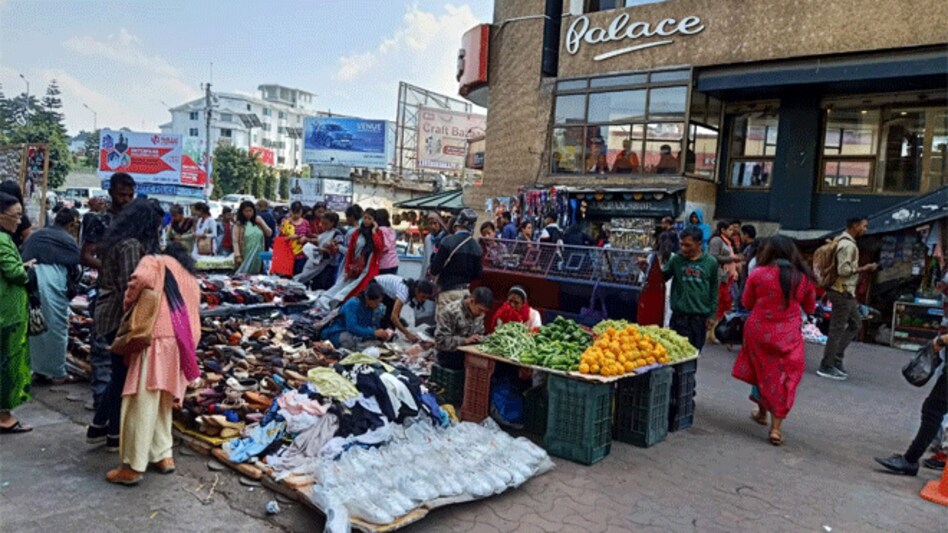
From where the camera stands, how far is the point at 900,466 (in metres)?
4.98

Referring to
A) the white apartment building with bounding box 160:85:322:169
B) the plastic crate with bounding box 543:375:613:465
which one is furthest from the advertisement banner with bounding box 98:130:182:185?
the white apartment building with bounding box 160:85:322:169

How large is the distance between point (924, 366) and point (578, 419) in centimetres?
269

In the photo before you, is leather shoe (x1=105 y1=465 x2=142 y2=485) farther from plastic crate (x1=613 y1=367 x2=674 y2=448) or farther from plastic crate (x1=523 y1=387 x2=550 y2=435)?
plastic crate (x1=613 y1=367 x2=674 y2=448)

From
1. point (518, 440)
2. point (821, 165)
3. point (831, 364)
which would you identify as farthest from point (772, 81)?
point (518, 440)

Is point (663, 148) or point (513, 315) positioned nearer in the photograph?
point (513, 315)

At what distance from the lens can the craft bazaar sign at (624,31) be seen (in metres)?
13.9

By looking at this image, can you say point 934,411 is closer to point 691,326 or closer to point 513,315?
point 691,326

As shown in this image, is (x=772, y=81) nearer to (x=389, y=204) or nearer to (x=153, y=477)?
(x=153, y=477)

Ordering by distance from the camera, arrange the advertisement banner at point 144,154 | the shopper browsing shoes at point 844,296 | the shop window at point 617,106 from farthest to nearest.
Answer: the advertisement banner at point 144,154 → the shop window at point 617,106 → the shopper browsing shoes at point 844,296

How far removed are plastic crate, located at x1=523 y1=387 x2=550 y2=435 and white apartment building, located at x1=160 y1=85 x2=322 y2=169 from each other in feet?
269

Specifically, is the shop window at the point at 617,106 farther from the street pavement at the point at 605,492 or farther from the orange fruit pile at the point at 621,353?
the orange fruit pile at the point at 621,353

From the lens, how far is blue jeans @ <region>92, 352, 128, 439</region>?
427 cm

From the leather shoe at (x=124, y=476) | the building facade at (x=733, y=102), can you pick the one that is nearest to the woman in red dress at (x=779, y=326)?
the leather shoe at (x=124, y=476)

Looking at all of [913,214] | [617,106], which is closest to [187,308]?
[913,214]
